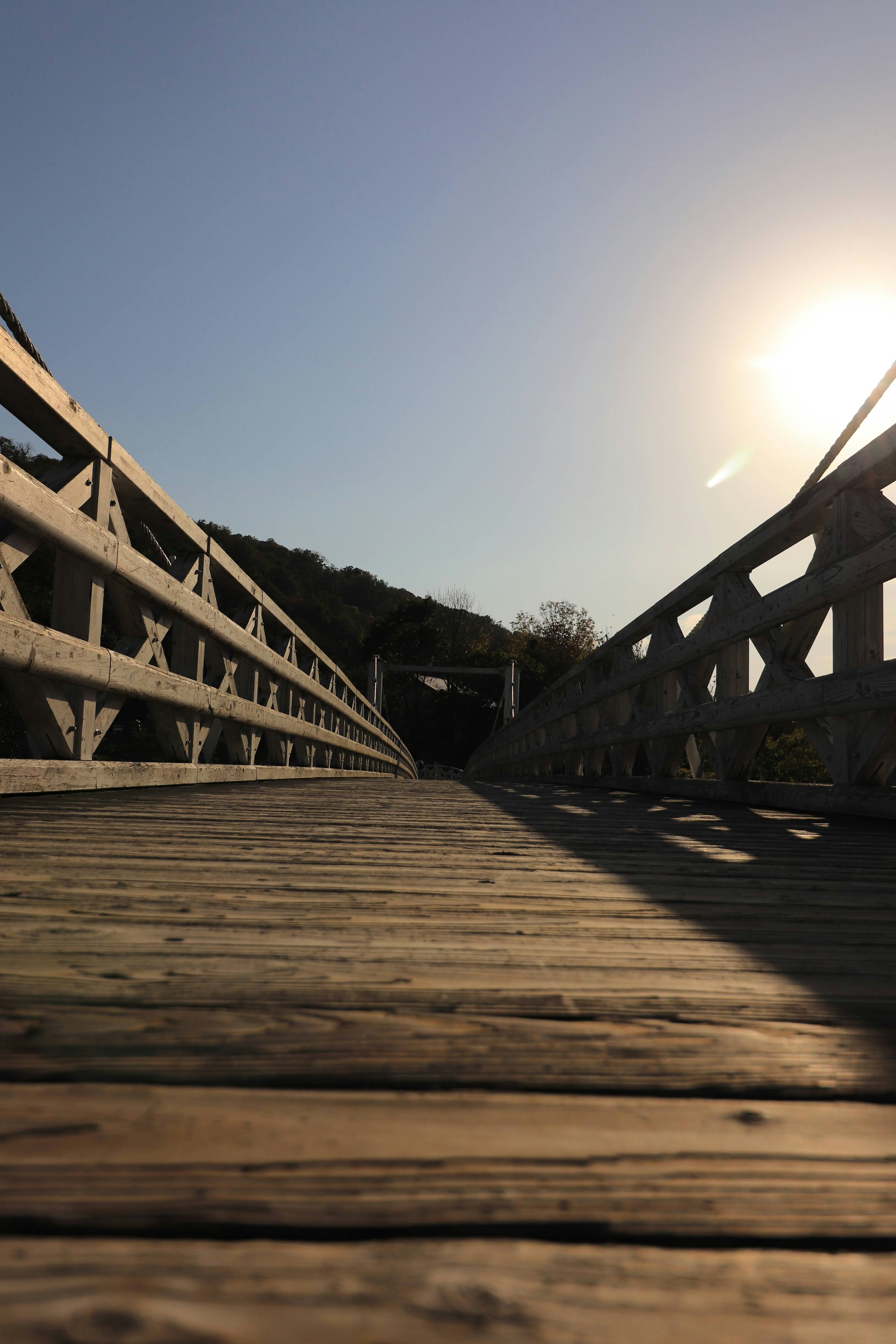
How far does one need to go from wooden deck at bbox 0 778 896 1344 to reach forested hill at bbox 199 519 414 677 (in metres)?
45.2

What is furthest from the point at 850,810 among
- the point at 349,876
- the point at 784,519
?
the point at 349,876

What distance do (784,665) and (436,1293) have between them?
3701 mm

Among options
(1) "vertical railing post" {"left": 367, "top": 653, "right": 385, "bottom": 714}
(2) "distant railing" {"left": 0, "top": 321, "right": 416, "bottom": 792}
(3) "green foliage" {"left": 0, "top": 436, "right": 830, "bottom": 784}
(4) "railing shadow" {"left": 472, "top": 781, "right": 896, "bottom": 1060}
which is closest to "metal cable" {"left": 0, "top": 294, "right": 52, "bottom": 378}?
(2) "distant railing" {"left": 0, "top": 321, "right": 416, "bottom": 792}

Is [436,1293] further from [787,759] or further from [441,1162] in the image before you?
[787,759]

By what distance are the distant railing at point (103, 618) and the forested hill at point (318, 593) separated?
40912mm

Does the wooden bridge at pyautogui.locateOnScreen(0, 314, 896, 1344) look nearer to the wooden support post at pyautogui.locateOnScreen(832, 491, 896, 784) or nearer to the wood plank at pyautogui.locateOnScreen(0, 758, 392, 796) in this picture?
the wood plank at pyautogui.locateOnScreen(0, 758, 392, 796)

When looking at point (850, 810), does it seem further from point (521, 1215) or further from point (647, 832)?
point (521, 1215)

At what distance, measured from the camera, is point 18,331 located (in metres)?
2.91

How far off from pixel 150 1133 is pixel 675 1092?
1.70ft

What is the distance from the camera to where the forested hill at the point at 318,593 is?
5147 cm

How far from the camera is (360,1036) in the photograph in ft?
2.91

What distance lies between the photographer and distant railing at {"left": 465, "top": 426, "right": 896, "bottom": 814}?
10.4ft

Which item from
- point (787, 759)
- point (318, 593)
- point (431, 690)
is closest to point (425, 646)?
point (431, 690)

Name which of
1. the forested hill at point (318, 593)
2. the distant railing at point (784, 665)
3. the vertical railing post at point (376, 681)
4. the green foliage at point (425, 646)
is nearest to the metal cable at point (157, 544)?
the distant railing at point (784, 665)
